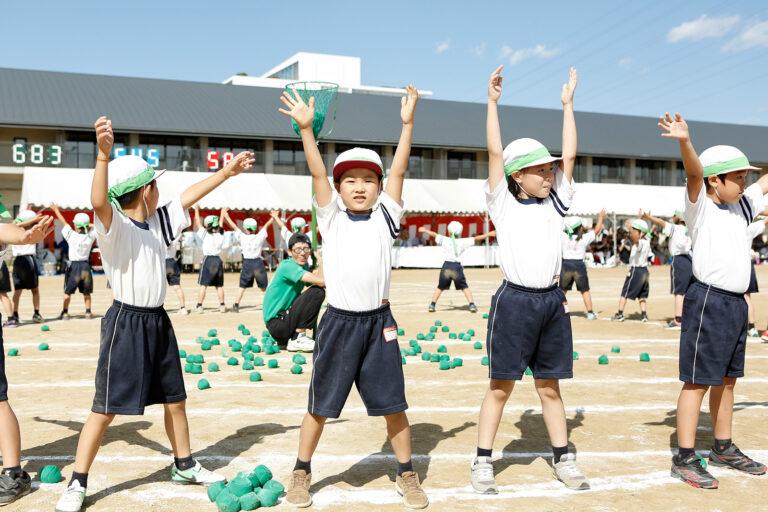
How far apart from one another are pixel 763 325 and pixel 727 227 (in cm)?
936

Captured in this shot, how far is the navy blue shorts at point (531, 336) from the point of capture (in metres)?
4.54

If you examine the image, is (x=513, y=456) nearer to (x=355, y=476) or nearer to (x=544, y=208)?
(x=355, y=476)

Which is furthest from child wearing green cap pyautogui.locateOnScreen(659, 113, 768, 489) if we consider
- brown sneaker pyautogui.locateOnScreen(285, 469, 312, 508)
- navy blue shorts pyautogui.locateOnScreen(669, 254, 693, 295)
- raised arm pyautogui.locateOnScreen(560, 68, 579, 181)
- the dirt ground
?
navy blue shorts pyautogui.locateOnScreen(669, 254, 693, 295)

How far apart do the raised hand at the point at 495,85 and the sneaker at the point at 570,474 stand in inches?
96.0

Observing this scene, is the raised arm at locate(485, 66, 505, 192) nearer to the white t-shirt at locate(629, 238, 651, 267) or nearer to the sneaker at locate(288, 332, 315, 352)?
the sneaker at locate(288, 332, 315, 352)

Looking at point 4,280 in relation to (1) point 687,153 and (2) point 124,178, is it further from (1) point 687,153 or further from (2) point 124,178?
(1) point 687,153

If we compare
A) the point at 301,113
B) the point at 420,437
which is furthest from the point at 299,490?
the point at 301,113

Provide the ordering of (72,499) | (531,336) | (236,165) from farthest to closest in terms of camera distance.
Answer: (236,165), (531,336), (72,499)

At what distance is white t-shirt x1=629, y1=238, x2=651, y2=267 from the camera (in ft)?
Result: 44.1

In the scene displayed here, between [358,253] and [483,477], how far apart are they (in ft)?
5.38

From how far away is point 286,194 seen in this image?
32531mm

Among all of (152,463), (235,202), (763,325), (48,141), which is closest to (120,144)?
(48,141)

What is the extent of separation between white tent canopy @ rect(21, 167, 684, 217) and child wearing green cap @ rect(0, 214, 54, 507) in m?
20.5

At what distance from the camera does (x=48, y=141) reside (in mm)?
35156
